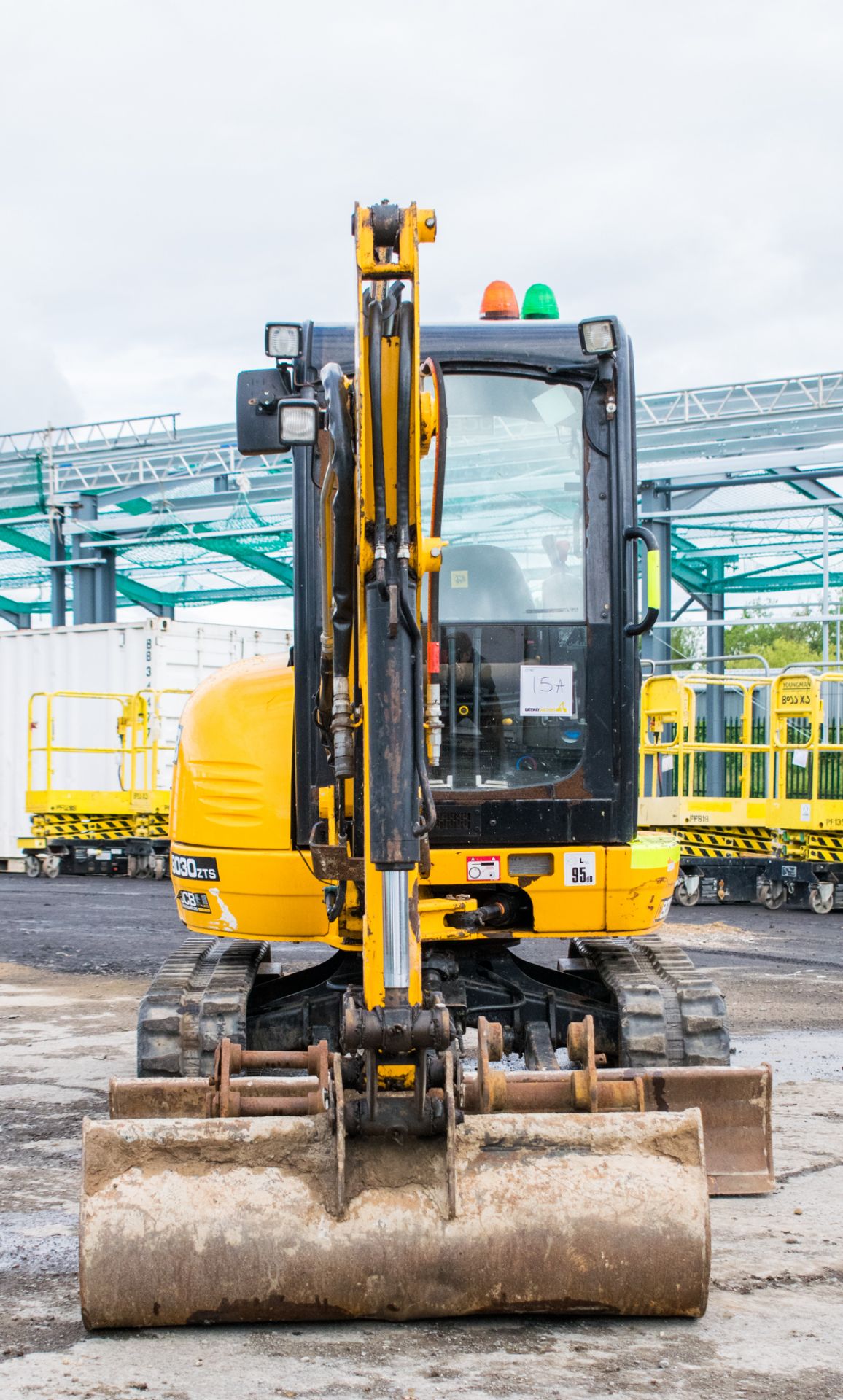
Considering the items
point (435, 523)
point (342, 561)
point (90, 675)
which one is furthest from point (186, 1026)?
point (90, 675)

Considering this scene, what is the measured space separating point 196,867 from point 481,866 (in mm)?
1198

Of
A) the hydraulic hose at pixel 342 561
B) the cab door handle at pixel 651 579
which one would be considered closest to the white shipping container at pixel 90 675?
the cab door handle at pixel 651 579

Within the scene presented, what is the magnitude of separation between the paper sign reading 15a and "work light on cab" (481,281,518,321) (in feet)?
4.64

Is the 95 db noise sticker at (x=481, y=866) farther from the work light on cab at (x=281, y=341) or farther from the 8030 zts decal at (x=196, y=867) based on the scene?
the work light on cab at (x=281, y=341)

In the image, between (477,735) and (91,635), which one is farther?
(91,635)

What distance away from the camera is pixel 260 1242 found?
3.88 metres

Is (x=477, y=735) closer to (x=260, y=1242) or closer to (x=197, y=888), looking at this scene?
(x=197, y=888)

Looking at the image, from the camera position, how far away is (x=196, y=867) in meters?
5.86

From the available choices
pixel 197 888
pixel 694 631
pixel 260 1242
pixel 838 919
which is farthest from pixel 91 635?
pixel 694 631

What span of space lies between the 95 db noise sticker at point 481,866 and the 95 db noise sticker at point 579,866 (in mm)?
260

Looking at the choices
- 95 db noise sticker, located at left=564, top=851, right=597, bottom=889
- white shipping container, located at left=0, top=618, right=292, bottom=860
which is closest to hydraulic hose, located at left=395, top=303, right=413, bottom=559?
95 db noise sticker, located at left=564, top=851, right=597, bottom=889

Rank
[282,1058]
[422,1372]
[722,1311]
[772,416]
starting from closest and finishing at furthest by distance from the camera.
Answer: [422,1372]
[722,1311]
[282,1058]
[772,416]

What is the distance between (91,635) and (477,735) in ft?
60.2

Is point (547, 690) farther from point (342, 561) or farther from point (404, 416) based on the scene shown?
point (404, 416)
